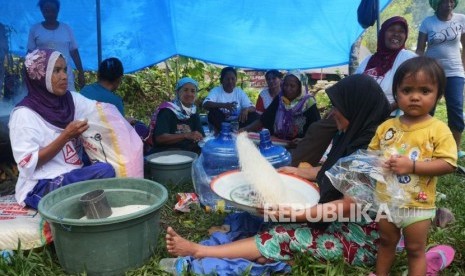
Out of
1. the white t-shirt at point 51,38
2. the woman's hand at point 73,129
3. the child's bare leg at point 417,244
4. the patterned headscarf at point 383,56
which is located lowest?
the child's bare leg at point 417,244

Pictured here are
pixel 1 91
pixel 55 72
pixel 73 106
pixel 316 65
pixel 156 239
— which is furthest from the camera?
pixel 316 65

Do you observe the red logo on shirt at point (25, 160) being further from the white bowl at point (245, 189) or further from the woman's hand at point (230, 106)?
the woman's hand at point (230, 106)

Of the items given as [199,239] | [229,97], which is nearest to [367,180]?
[199,239]

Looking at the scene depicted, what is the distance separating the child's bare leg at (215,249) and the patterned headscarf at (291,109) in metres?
2.18

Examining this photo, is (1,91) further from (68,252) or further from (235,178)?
(235,178)

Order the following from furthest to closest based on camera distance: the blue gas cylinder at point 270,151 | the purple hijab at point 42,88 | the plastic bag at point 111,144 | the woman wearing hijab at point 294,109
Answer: the woman wearing hijab at point 294,109 → the blue gas cylinder at point 270,151 → the plastic bag at point 111,144 → the purple hijab at point 42,88

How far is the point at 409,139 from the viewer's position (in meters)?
1.87

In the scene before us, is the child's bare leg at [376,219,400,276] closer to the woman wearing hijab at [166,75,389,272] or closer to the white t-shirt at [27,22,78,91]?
the woman wearing hijab at [166,75,389,272]

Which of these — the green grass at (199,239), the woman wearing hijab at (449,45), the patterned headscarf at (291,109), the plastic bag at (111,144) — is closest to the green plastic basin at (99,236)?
the green grass at (199,239)

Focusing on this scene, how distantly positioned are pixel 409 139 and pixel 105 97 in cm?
269

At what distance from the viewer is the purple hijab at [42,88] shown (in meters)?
2.52

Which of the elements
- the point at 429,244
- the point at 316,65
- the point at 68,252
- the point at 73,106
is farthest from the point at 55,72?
the point at 316,65

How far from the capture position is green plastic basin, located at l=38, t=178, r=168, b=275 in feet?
6.55

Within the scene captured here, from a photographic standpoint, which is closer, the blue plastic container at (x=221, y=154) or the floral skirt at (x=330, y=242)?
the floral skirt at (x=330, y=242)
